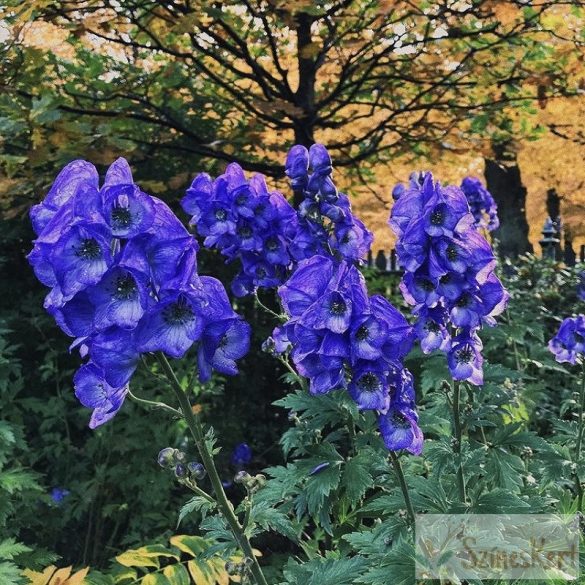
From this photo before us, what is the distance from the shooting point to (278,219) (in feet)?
9.26

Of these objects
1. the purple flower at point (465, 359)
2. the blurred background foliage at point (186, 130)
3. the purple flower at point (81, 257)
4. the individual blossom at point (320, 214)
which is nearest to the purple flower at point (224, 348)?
the purple flower at point (81, 257)

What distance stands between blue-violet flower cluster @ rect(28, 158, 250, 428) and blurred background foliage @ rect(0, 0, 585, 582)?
2154 mm

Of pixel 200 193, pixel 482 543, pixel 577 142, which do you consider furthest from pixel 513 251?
pixel 482 543

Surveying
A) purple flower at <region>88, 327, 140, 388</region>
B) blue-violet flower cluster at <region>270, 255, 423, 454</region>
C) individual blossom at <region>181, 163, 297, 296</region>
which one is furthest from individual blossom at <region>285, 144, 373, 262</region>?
purple flower at <region>88, 327, 140, 388</region>

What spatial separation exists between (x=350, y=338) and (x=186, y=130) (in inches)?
136

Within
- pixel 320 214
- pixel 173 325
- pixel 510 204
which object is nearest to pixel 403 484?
pixel 173 325

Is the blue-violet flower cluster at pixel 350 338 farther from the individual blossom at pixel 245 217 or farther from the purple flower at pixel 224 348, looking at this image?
the individual blossom at pixel 245 217

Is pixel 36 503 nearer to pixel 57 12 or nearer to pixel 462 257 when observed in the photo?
pixel 57 12

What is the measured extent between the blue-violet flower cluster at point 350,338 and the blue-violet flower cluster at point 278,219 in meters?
0.88

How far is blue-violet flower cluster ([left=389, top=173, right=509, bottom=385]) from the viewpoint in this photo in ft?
6.39

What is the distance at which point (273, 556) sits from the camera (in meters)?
4.11

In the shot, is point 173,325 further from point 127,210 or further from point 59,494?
point 59,494

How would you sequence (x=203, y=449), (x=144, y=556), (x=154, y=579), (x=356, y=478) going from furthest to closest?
(x=144, y=556) → (x=154, y=579) → (x=356, y=478) → (x=203, y=449)

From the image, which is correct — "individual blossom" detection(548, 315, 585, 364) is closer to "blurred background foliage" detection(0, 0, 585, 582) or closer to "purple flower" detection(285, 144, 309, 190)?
"blurred background foliage" detection(0, 0, 585, 582)
